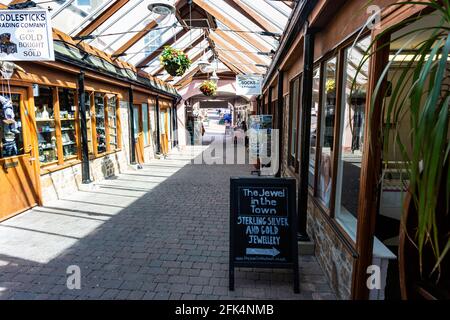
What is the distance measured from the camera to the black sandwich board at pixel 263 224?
9.39ft

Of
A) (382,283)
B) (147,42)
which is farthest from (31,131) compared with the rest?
(382,283)

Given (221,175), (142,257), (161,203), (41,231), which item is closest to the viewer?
(142,257)

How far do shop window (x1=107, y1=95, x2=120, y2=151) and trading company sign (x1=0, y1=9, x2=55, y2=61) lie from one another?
14.1ft

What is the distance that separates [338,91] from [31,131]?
4.89m

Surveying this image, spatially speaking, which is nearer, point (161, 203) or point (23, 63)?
point (23, 63)

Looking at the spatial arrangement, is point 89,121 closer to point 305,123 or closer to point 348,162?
point 305,123

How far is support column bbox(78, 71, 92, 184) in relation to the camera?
6.48 meters

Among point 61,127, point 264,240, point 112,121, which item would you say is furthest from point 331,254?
point 112,121

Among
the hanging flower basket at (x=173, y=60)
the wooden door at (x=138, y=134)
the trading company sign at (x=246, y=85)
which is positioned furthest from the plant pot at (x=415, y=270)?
the wooden door at (x=138, y=134)

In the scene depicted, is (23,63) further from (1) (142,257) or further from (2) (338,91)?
(2) (338,91)

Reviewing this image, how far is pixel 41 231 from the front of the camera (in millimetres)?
4266

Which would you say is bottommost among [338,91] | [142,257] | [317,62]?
[142,257]

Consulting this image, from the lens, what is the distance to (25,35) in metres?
3.92

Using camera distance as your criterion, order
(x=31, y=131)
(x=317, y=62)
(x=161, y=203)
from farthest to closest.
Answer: (x=161, y=203) < (x=31, y=131) < (x=317, y=62)
